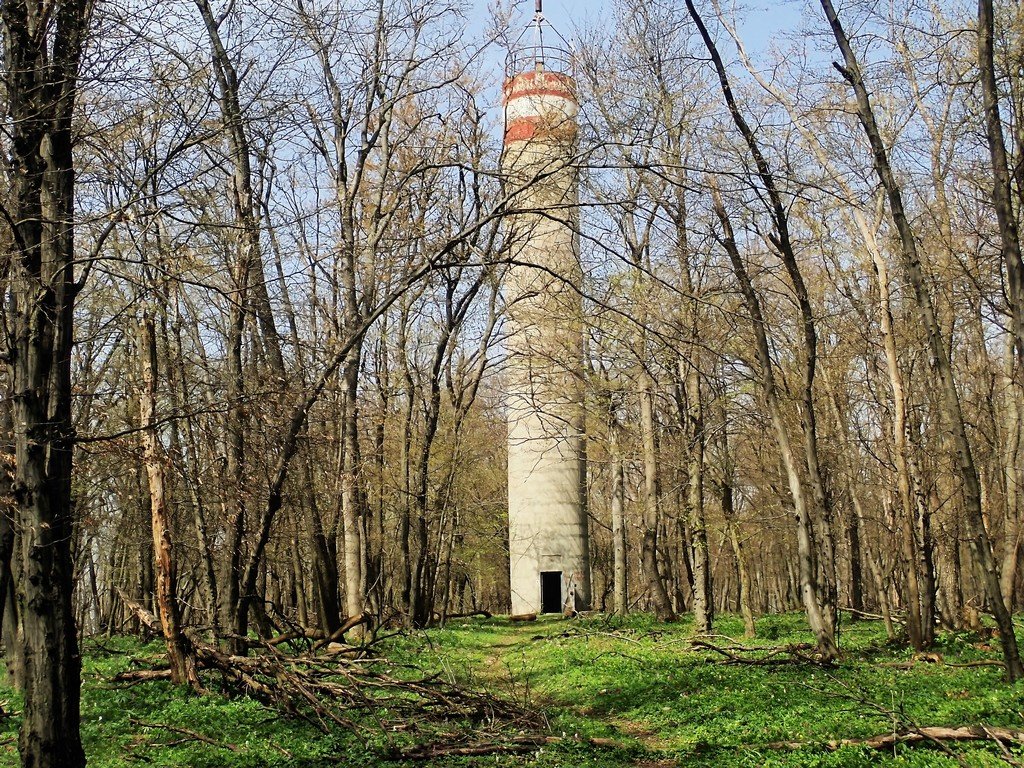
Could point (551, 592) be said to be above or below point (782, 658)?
below

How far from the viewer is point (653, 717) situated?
9.62m

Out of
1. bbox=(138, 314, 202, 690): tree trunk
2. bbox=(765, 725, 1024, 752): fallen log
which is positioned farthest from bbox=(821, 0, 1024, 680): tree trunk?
bbox=(138, 314, 202, 690): tree trunk

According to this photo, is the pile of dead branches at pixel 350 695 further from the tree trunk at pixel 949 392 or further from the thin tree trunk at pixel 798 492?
the tree trunk at pixel 949 392

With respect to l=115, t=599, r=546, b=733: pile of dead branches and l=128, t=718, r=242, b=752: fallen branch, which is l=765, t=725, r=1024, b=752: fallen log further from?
l=128, t=718, r=242, b=752: fallen branch

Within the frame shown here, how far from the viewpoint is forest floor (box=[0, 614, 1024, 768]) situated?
744cm

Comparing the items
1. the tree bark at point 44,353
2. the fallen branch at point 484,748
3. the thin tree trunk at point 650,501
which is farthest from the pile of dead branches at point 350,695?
the thin tree trunk at point 650,501

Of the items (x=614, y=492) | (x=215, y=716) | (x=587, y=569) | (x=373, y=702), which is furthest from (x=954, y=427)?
(x=587, y=569)

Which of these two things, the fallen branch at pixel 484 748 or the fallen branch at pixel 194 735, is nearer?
the fallen branch at pixel 484 748

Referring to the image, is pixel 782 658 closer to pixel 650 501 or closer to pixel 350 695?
pixel 350 695

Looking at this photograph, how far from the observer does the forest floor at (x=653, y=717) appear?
7.44 metres

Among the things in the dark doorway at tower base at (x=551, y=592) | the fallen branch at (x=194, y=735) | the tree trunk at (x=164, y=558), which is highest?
the tree trunk at (x=164, y=558)

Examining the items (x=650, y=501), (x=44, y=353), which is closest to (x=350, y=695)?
(x=44, y=353)

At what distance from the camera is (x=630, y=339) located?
20.0 m

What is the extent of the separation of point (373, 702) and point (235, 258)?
5957mm
